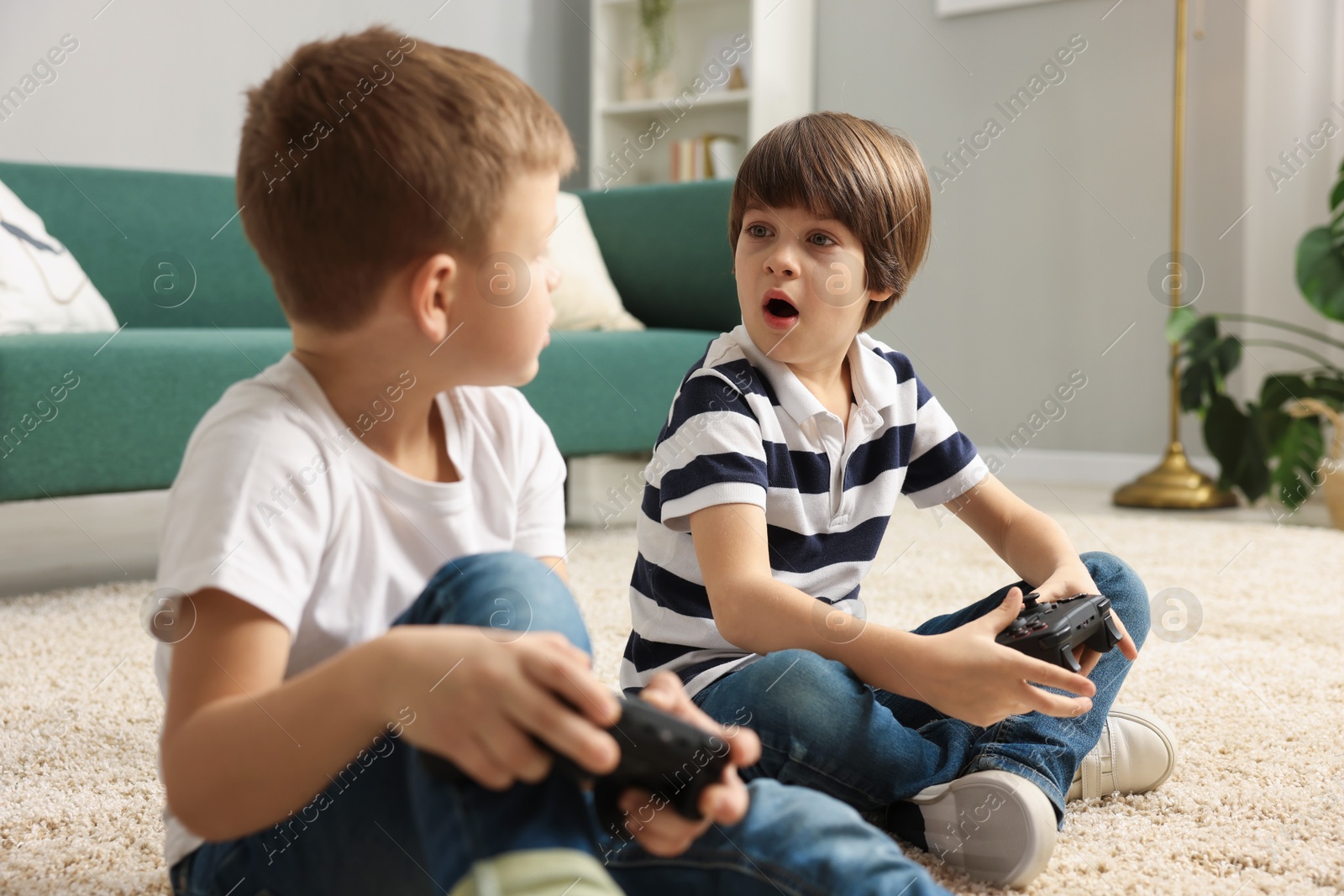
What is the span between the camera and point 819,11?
3455mm

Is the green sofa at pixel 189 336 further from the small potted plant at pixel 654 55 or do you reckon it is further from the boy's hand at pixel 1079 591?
the boy's hand at pixel 1079 591

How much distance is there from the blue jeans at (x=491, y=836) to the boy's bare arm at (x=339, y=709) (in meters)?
0.03

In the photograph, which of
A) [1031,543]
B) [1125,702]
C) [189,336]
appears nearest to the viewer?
[1031,543]

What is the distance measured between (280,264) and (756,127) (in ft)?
9.60

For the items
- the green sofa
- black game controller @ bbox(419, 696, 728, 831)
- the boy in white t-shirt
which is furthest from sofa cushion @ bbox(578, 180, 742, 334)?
black game controller @ bbox(419, 696, 728, 831)

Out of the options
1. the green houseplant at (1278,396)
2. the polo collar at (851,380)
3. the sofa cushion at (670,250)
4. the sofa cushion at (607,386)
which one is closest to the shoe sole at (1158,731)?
the polo collar at (851,380)

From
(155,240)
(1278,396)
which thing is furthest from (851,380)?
(1278,396)

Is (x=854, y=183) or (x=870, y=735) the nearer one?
(x=870, y=735)

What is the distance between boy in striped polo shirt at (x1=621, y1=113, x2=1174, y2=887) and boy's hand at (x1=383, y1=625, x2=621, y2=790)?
1.06ft

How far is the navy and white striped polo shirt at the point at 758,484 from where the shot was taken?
2.67 feet

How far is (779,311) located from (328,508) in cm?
45

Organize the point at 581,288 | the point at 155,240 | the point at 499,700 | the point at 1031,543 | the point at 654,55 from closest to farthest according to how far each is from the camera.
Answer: the point at 499,700
the point at 1031,543
the point at 155,240
the point at 581,288
the point at 654,55

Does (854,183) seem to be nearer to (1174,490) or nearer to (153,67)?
(1174,490)

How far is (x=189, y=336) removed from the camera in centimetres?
164
